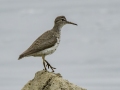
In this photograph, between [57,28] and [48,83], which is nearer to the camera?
[48,83]

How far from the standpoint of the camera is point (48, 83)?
13312 mm

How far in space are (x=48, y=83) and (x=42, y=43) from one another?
2.36 meters

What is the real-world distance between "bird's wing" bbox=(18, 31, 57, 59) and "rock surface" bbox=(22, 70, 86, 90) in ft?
3.57

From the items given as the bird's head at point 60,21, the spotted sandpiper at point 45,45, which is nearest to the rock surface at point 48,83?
the spotted sandpiper at point 45,45

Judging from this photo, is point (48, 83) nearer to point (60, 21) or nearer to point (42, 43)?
point (42, 43)

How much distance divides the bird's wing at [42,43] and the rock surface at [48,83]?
3.57 ft

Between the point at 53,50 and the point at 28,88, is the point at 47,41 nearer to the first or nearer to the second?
the point at 53,50

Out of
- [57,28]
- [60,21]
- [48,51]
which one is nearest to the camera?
[48,51]

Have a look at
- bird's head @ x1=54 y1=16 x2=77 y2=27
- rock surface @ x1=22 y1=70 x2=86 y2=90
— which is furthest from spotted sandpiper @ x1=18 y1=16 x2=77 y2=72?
rock surface @ x1=22 y1=70 x2=86 y2=90

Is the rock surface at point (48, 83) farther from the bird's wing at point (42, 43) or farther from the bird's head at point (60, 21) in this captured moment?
the bird's head at point (60, 21)

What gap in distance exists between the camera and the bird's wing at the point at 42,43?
1463 cm

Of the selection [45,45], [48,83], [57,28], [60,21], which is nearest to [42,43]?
[45,45]

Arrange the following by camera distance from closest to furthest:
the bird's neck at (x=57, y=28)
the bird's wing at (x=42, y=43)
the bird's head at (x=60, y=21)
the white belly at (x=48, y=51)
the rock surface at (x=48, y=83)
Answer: the rock surface at (x=48, y=83) → the bird's wing at (x=42, y=43) → the white belly at (x=48, y=51) → the bird's neck at (x=57, y=28) → the bird's head at (x=60, y=21)

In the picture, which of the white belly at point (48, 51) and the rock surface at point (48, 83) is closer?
the rock surface at point (48, 83)
